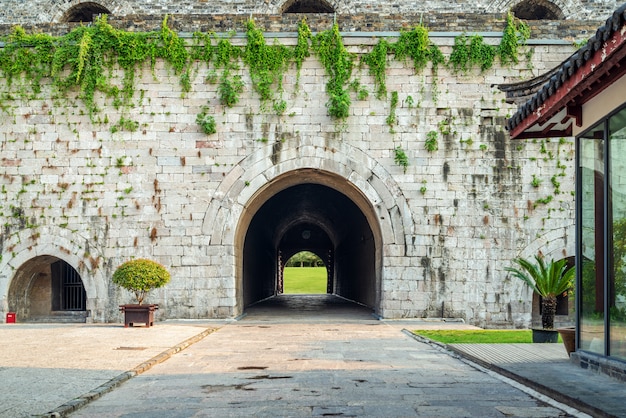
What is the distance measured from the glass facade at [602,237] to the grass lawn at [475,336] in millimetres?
3368

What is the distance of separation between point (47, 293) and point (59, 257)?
78.2 inches

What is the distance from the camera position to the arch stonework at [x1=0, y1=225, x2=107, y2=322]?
59.6 feet

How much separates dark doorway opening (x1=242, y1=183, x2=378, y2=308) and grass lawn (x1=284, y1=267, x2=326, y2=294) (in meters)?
11.3

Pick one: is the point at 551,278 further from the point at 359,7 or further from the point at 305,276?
the point at 305,276

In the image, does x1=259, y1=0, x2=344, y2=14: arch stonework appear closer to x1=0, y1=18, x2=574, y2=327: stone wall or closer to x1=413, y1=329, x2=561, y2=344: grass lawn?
x1=0, y1=18, x2=574, y2=327: stone wall

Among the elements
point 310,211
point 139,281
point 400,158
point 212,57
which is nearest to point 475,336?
point 400,158

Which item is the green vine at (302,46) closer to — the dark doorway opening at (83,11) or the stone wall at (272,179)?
the stone wall at (272,179)

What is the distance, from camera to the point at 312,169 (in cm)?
1856

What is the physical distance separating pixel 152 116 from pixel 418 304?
796cm

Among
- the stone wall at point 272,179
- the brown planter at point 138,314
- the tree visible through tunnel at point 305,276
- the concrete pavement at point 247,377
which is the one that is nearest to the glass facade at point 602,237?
the concrete pavement at point 247,377

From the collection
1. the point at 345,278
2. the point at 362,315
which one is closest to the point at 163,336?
the point at 362,315

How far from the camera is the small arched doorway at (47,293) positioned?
18.8 meters

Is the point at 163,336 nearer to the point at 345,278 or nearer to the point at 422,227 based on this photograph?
the point at 422,227

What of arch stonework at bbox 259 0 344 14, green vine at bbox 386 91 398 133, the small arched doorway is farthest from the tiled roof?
arch stonework at bbox 259 0 344 14
